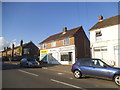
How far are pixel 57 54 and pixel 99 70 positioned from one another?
63.2ft

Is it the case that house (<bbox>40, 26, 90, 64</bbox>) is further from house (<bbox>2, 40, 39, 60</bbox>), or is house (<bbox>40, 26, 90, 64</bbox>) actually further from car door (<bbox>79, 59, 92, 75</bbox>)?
house (<bbox>2, 40, 39, 60</bbox>)

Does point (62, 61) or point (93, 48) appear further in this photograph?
point (62, 61)

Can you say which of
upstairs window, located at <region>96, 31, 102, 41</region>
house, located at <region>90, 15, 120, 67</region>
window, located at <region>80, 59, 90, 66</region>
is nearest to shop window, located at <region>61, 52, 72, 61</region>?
house, located at <region>90, 15, 120, 67</region>

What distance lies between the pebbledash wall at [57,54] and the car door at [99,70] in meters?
14.3

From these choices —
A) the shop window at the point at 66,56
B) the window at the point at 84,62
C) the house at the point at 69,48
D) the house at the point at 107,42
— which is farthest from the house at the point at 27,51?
the window at the point at 84,62

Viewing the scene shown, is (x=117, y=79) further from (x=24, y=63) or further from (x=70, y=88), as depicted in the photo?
(x=24, y=63)

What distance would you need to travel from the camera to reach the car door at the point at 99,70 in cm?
776

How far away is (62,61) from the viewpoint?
25.4m

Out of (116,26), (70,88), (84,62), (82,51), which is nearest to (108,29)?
(116,26)

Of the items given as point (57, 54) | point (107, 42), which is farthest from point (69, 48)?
point (107, 42)

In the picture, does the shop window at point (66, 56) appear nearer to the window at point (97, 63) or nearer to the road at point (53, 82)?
the road at point (53, 82)

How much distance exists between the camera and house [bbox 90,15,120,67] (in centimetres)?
1638

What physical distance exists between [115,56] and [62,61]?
11858 millimetres

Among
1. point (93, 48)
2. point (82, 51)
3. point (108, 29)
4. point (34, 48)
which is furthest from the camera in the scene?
point (34, 48)
